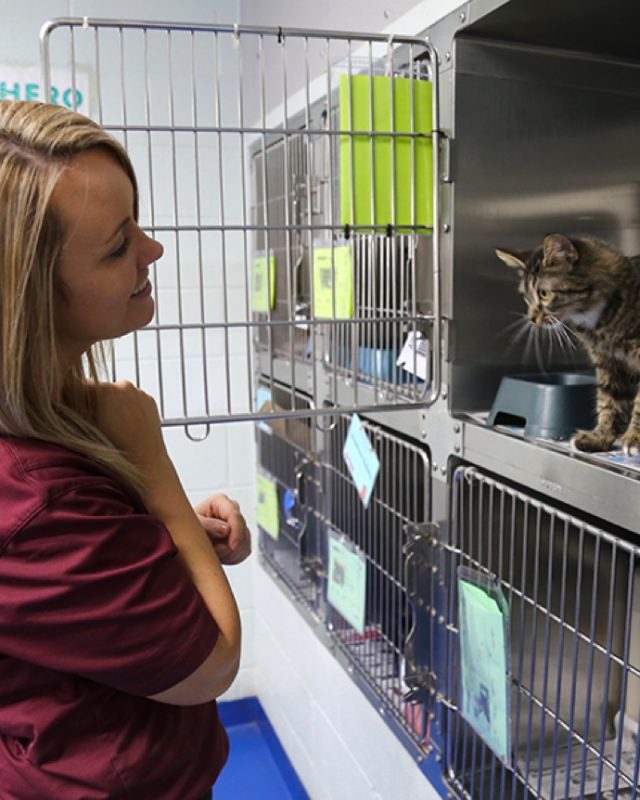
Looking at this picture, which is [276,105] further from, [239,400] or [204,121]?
[239,400]

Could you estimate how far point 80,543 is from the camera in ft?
2.01

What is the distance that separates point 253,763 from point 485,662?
1.55m

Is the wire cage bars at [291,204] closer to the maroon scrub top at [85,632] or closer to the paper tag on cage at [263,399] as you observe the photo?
the paper tag on cage at [263,399]

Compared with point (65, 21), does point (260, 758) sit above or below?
below

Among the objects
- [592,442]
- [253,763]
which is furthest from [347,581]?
[253,763]

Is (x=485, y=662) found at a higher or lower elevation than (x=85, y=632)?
lower

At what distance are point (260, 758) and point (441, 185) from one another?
6.20ft

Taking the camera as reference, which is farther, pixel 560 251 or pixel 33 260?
pixel 560 251

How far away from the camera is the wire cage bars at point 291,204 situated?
98cm

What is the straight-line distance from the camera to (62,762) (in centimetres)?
68

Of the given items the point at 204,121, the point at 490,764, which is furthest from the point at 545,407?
the point at 204,121

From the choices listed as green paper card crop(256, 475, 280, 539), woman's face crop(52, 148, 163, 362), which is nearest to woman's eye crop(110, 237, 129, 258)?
woman's face crop(52, 148, 163, 362)

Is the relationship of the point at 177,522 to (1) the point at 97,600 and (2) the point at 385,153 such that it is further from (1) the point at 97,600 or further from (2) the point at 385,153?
(2) the point at 385,153

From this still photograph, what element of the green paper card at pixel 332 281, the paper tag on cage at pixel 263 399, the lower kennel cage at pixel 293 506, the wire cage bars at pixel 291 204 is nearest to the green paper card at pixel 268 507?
the lower kennel cage at pixel 293 506
